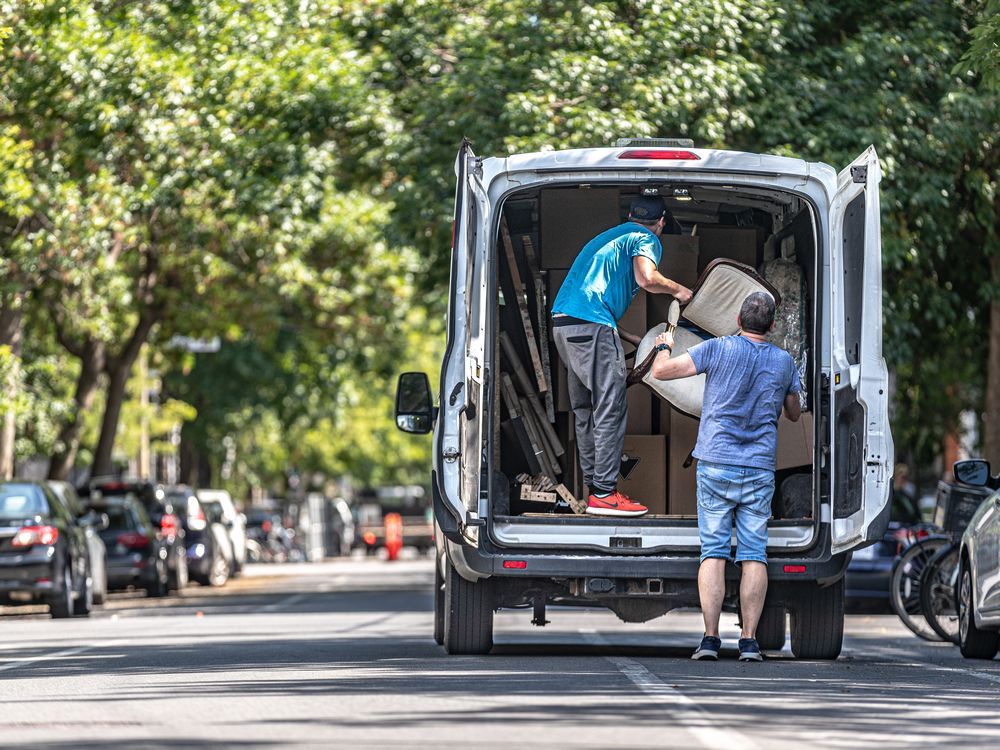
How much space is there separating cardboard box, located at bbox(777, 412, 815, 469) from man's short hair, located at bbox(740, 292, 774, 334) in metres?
0.87

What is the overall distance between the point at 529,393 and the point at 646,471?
0.84m

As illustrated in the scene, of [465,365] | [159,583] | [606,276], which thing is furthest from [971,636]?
[159,583]

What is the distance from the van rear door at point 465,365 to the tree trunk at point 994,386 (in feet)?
35.1

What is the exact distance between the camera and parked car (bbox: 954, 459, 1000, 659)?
494 inches

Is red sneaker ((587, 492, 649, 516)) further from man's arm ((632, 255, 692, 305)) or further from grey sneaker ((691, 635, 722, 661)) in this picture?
man's arm ((632, 255, 692, 305))

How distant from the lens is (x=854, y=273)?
11328 millimetres

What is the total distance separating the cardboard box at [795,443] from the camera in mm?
12055

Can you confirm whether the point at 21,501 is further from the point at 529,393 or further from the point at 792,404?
the point at 792,404

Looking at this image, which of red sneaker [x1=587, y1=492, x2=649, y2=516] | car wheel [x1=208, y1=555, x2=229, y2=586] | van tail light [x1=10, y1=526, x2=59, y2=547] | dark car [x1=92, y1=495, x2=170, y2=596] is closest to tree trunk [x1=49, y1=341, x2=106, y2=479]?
car wheel [x1=208, y1=555, x2=229, y2=586]

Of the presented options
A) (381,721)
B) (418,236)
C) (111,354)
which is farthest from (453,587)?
(111,354)

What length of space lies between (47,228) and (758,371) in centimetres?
1554

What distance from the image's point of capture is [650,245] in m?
12.1

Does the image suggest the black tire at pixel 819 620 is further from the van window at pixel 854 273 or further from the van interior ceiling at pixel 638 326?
the van window at pixel 854 273

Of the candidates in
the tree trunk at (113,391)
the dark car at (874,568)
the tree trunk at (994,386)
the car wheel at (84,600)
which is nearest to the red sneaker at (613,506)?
the dark car at (874,568)
